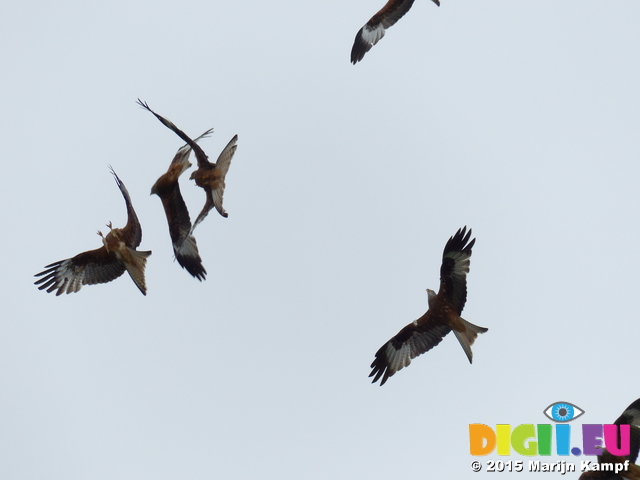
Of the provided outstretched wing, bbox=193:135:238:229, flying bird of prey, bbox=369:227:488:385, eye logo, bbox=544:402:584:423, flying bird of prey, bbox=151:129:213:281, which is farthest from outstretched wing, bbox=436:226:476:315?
flying bird of prey, bbox=151:129:213:281

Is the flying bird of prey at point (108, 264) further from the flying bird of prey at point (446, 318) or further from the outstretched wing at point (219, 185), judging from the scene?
the flying bird of prey at point (446, 318)

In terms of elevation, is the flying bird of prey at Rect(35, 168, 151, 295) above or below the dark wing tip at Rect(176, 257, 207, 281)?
below

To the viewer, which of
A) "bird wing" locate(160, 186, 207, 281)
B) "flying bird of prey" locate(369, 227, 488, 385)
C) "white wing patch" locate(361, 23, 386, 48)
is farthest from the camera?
"white wing patch" locate(361, 23, 386, 48)

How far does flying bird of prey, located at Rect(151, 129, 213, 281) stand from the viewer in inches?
412

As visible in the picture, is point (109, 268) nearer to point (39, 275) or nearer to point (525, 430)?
point (39, 275)

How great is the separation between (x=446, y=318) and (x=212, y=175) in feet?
11.1

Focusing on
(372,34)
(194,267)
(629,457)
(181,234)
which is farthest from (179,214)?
(629,457)

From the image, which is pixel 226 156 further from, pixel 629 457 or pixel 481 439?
pixel 629 457

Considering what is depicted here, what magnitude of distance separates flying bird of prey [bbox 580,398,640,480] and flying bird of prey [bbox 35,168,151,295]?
578 cm

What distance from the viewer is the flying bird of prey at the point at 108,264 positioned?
10.2m

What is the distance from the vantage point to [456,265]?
30.9 feet

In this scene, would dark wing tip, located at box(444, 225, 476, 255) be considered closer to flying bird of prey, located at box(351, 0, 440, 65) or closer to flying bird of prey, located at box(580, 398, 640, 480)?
flying bird of prey, located at box(580, 398, 640, 480)

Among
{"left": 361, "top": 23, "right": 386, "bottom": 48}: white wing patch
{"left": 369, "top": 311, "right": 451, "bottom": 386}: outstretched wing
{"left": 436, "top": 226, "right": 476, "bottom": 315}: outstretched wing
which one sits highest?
Answer: {"left": 361, "top": 23, "right": 386, "bottom": 48}: white wing patch

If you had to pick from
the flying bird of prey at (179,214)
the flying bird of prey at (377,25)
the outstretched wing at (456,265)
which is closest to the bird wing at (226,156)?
the flying bird of prey at (179,214)
